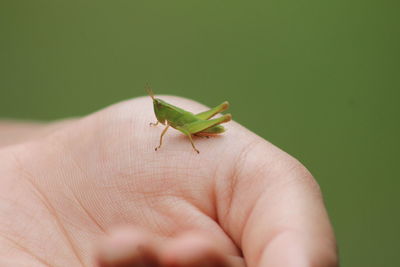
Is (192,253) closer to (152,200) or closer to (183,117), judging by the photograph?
(152,200)

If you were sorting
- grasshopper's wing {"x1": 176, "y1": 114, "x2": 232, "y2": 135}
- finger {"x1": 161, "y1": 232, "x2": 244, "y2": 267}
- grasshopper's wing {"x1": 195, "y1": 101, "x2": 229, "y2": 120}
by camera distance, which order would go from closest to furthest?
finger {"x1": 161, "y1": 232, "x2": 244, "y2": 267}
grasshopper's wing {"x1": 176, "y1": 114, "x2": 232, "y2": 135}
grasshopper's wing {"x1": 195, "y1": 101, "x2": 229, "y2": 120}

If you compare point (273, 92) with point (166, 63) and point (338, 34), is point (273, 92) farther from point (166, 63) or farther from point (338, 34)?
point (166, 63)

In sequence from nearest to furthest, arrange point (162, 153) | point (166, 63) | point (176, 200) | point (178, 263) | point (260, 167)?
point (178, 263), point (260, 167), point (176, 200), point (162, 153), point (166, 63)

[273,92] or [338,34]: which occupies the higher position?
[338,34]

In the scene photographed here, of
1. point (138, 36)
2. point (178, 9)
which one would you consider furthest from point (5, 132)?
point (178, 9)

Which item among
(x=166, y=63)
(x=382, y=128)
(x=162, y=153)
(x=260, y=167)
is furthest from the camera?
(x=166, y=63)

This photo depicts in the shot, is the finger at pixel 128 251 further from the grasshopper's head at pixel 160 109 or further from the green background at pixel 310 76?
the green background at pixel 310 76

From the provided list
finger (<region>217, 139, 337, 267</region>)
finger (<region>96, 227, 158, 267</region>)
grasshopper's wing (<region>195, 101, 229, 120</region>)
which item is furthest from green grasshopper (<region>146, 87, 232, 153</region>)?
finger (<region>96, 227, 158, 267</region>)

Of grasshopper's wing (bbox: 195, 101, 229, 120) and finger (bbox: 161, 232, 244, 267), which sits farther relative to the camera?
grasshopper's wing (bbox: 195, 101, 229, 120)

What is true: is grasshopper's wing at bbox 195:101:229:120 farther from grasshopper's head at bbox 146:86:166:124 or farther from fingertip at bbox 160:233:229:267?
fingertip at bbox 160:233:229:267
